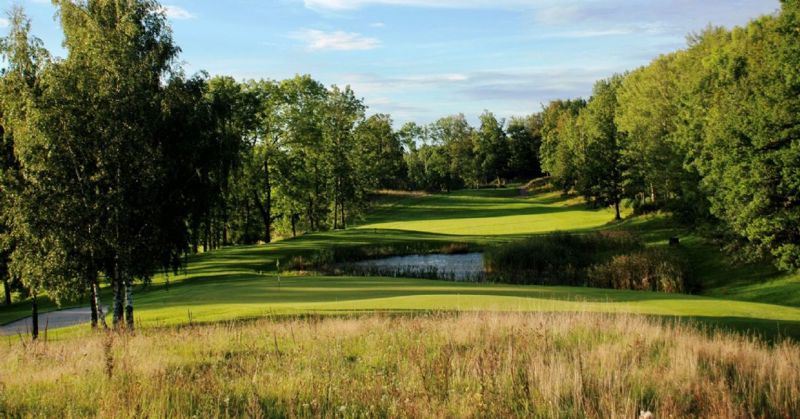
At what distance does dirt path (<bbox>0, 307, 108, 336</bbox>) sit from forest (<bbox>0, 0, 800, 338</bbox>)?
194 cm

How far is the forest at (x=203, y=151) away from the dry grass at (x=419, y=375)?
709 cm

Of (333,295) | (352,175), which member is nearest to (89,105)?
(333,295)

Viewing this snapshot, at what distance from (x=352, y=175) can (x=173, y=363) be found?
53.2 meters

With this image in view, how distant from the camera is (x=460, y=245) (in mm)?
48750

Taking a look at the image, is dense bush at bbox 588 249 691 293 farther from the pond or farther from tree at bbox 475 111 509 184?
tree at bbox 475 111 509 184

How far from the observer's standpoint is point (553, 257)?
3744 cm

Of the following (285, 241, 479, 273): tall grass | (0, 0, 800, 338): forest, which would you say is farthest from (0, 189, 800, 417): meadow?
(285, 241, 479, 273): tall grass

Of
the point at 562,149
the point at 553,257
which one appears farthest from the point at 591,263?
the point at 562,149

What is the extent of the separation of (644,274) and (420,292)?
14.9 metres

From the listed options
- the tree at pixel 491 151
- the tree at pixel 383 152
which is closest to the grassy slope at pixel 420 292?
the tree at pixel 383 152

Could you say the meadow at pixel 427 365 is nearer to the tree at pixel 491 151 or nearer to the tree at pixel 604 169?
the tree at pixel 604 169

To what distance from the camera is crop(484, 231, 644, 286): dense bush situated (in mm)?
35219

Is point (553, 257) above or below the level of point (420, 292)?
below

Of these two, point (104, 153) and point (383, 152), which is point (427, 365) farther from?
point (383, 152)
